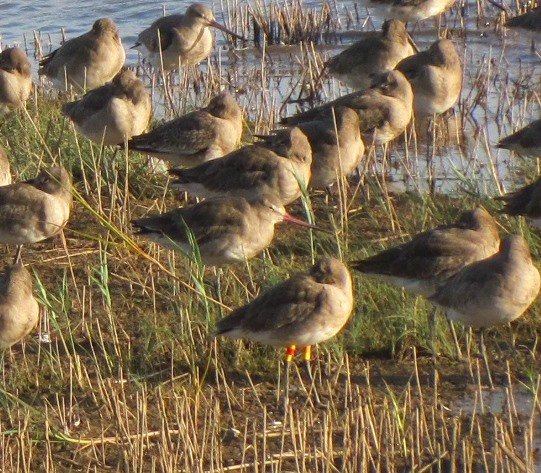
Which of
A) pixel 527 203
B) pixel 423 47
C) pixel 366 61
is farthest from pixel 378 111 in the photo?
pixel 423 47

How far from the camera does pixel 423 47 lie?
53.9 feet

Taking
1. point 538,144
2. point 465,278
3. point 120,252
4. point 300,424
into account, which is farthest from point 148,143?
point 300,424

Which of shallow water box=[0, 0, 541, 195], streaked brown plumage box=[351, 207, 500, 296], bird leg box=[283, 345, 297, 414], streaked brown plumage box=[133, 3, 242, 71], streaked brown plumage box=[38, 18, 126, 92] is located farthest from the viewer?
streaked brown plumage box=[133, 3, 242, 71]

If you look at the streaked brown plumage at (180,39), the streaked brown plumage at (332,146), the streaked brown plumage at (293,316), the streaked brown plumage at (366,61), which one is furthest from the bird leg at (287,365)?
the streaked brown plumage at (180,39)

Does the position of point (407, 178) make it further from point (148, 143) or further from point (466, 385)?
point (466, 385)

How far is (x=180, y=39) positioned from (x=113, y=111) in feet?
11.2

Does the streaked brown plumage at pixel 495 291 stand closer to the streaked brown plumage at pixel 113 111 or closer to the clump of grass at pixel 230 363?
the clump of grass at pixel 230 363

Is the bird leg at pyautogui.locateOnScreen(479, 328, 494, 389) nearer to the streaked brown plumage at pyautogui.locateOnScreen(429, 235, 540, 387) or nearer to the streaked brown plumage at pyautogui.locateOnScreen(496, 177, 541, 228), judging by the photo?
the streaked brown plumage at pyautogui.locateOnScreen(429, 235, 540, 387)

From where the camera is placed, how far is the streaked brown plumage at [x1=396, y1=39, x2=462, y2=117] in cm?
1166

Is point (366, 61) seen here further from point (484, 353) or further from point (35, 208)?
point (484, 353)

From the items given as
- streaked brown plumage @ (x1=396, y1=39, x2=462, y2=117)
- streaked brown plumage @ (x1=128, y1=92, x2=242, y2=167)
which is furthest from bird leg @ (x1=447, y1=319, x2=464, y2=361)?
streaked brown plumage @ (x1=396, y1=39, x2=462, y2=117)

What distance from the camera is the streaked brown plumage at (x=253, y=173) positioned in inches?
354

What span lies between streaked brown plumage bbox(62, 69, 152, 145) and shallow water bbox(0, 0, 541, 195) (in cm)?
130

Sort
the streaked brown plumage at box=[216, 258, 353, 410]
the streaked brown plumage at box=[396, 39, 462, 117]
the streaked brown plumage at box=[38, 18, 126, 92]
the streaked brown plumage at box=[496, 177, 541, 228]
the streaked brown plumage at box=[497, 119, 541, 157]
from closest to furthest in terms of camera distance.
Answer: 1. the streaked brown plumage at box=[216, 258, 353, 410]
2. the streaked brown plumage at box=[496, 177, 541, 228]
3. the streaked brown plumage at box=[497, 119, 541, 157]
4. the streaked brown plumage at box=[396, 39, 462, 117]
5. the streaked brown plumage at box=[38, 18, 126, 92]
